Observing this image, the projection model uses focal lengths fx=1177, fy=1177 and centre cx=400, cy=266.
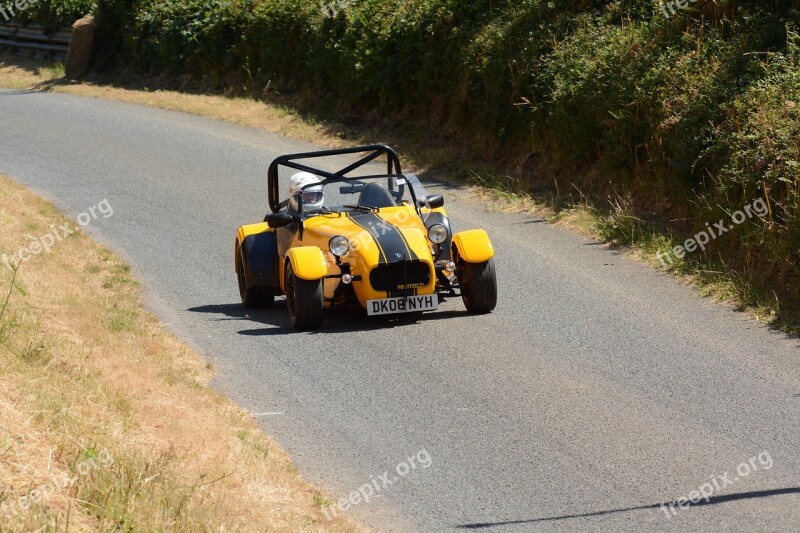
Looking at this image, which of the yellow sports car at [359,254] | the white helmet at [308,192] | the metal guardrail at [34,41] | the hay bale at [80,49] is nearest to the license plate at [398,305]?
the yellow sports car at [359,254]

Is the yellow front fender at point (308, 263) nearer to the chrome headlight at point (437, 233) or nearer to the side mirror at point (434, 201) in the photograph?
the chrome headlight at point (437, 233)

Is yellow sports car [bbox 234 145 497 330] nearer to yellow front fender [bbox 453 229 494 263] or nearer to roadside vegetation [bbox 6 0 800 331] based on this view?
yellow front fender [bbox 453 229 494 263]

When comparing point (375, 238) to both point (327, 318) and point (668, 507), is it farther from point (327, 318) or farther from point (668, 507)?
point (668, 507)

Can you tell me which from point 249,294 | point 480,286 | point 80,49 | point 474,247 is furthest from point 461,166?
point 80,49

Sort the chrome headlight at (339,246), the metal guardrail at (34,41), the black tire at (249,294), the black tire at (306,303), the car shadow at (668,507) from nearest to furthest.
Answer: the car shadow at (668,507)
the black tire at (306,303)
the chrome headlight at (339,246)
the black tire at (249,294)
the metal guardrail at (34,41)

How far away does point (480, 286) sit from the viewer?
11516mm

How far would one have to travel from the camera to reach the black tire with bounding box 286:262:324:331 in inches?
435

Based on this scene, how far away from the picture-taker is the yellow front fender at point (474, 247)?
452 inches

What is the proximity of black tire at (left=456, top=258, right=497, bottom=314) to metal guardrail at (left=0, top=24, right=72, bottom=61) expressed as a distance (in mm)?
23891

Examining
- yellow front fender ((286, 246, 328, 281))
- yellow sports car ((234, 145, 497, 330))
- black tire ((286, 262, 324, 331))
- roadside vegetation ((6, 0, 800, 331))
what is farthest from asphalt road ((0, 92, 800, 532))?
roadside vegetation ((6, 0, 800, 331))

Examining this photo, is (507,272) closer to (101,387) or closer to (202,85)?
(101,387)

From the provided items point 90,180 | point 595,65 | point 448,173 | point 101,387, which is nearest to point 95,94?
point 90,180

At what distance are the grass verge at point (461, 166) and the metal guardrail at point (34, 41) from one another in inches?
23.3

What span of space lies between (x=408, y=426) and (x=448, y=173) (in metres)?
11.4
